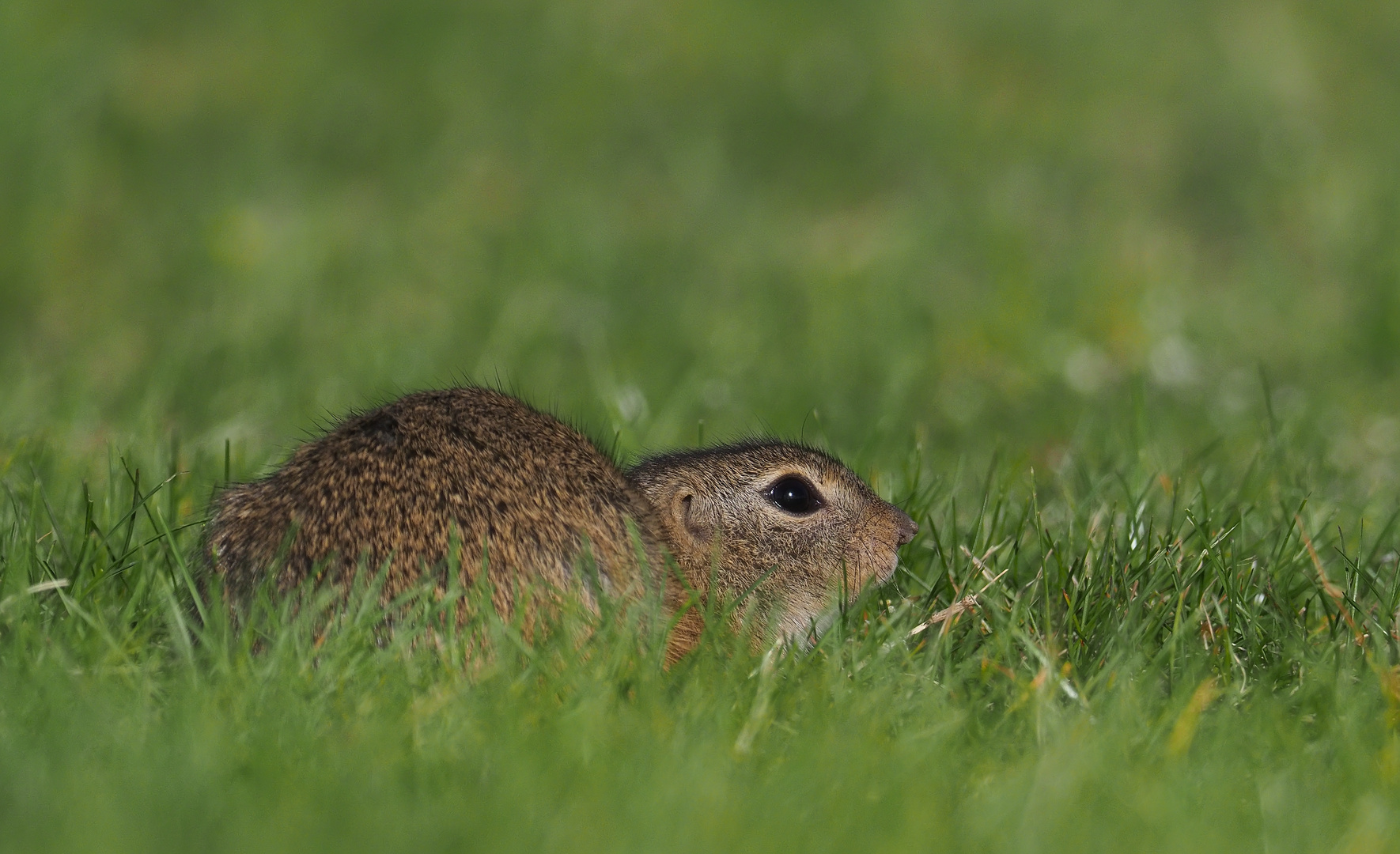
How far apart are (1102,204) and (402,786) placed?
28.1 ft

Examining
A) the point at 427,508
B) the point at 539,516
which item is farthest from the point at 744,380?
the point at 427,508

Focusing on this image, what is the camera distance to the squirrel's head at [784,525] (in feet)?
14.6

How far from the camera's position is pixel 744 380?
746 cm

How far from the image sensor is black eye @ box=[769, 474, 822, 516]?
15.0 ft

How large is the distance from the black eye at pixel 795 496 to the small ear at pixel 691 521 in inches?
8.2

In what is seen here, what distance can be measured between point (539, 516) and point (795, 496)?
1112mm

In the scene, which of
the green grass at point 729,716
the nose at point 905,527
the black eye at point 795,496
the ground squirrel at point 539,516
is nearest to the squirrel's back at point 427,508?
the ground squirrel at point 539,516

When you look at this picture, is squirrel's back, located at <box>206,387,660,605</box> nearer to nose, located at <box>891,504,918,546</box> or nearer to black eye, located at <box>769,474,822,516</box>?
black eye, located at <box>769,474,822,516</box>

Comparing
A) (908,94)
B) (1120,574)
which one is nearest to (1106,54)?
(908,94)

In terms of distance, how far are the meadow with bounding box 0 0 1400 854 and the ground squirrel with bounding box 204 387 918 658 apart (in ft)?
0.45

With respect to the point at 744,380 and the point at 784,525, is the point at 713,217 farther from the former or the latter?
the point at 784,525

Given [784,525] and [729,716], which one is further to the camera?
[784,525]

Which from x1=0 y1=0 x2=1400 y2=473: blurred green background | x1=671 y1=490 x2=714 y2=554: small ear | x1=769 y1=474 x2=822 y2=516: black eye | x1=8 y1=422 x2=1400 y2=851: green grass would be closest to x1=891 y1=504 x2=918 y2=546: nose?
x1=8 y1=422 x2=1400 y2=851: green grass

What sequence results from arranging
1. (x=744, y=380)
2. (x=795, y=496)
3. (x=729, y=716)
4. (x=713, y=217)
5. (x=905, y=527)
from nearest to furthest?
(x=729, y=716) < (x=905, y=527) < (x=795, y=496) < (x=744, y=380) < (x=713, y=217)
